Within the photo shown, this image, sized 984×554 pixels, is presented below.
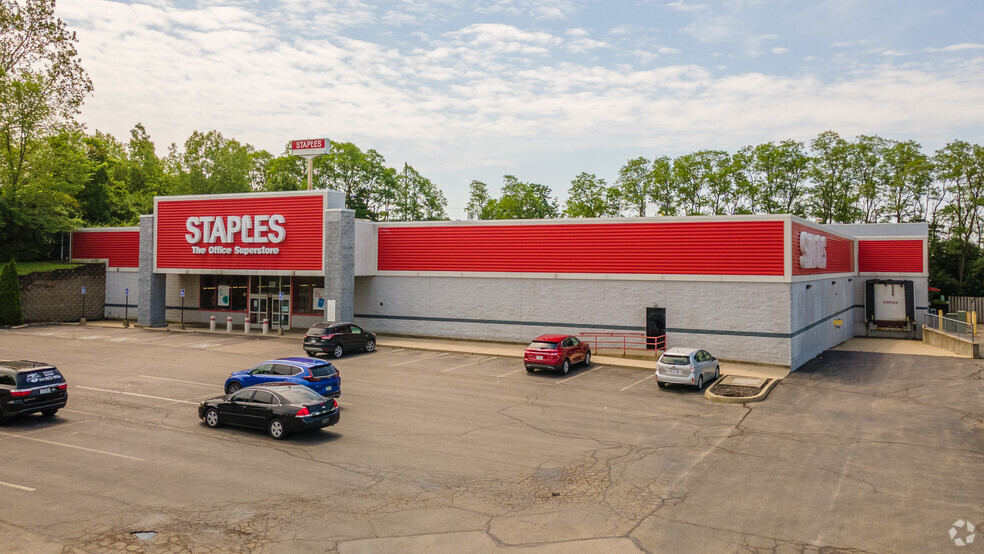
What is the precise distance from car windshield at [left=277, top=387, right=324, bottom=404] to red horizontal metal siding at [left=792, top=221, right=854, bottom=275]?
23.1m

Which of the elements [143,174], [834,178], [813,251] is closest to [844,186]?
[834,178]

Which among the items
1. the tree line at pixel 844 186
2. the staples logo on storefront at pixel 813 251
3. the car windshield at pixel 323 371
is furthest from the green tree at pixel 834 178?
the car windshield at pixel 323 371

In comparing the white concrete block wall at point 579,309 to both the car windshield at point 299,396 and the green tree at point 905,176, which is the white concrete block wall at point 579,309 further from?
the green tree at point 905,176

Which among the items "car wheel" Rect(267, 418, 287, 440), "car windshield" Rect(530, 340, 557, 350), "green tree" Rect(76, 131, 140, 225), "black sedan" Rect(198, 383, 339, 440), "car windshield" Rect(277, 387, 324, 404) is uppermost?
"green tree" Rect(76, 131, 140, 225)

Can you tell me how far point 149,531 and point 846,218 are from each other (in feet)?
254

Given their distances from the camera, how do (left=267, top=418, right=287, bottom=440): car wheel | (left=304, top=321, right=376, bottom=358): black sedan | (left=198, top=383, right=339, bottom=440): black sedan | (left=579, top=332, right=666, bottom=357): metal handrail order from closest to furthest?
(left=198, top=383, right=339, bottom=440): black sedan < (left=267, top=418, right=287, bottom=440): car wheel < (left=304, top=321, right=376, bottom=358): black sedan < (left=579, top=332, right=666, bottom=357): metal handrail

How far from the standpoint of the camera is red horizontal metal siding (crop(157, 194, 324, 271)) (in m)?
38.3

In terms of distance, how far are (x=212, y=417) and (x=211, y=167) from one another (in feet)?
249

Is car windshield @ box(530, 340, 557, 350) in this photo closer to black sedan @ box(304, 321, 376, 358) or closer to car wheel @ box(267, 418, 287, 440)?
black sedan @ box(304, 321, 376, 358)

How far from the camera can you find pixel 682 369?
2409cm

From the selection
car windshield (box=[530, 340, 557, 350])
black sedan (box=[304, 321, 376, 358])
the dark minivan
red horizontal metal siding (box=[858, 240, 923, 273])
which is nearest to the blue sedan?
the dark minivan

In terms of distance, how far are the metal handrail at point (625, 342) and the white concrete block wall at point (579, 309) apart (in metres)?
0.42

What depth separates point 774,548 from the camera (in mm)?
10359

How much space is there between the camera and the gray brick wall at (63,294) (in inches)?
1714
